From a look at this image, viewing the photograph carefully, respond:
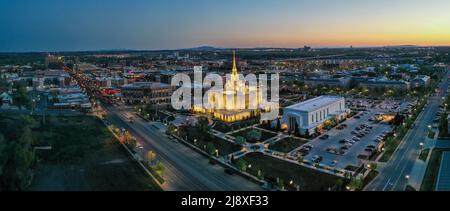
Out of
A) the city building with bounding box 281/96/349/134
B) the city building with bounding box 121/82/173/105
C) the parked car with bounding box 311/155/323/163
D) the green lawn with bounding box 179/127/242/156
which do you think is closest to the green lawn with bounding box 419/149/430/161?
the parked car with bounding box 311/155/323/163

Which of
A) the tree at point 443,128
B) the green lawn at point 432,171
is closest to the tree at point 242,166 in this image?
the green lawn at point 432,171

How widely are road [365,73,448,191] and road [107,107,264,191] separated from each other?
5.51 meters

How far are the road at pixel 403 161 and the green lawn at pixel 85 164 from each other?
9907 millimetres

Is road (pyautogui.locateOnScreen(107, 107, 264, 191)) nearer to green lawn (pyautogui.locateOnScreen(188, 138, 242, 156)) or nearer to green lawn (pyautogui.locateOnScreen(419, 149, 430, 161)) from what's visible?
green lawn (pyautogui.locateOnScreen(188, 138, 242, 156))

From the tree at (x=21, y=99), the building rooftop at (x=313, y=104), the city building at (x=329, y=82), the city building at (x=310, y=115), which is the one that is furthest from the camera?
the city building at (x=329, y=82)

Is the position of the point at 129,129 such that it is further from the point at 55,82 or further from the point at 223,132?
the point at 55,82

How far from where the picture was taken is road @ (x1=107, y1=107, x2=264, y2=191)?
45.5ft

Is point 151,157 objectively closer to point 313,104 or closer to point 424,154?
point 313,104

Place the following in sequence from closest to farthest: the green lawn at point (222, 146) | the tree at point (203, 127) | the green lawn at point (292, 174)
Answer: the green lawn at point (292, 174) → the green lawn at point (222, 146) → the tree at point (203, 127)

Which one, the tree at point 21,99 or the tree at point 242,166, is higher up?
the tree at point 21,99

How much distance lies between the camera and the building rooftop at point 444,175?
1334 centimetres

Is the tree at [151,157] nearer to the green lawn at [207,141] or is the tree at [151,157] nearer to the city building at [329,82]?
the green lawn at [207,141]

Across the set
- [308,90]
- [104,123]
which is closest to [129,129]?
[104,123]
